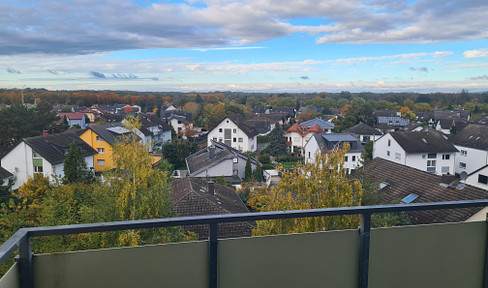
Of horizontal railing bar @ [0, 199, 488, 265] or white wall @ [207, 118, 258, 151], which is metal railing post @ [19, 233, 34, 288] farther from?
white wall @ [207, 118, 258, 151]

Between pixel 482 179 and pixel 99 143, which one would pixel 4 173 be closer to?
pixel 99 143

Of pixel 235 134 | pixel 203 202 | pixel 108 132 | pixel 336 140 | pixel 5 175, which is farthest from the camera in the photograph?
pixel 235 134

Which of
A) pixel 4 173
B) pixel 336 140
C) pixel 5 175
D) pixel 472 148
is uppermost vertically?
pixel 336 140

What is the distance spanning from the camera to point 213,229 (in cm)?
211

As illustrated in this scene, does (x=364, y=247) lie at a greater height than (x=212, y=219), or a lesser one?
lesser

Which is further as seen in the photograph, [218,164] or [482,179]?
[218,164]

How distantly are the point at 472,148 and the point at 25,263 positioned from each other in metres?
40.1

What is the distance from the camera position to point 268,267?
2.20 m

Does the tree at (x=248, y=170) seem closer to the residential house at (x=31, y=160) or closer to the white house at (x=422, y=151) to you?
the residential house at (x=31, y=160)

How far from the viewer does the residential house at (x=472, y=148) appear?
3359 centimetres

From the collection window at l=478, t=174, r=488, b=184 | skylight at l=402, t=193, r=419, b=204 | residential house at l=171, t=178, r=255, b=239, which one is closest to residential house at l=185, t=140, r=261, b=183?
residential house at l=171, t=178, r=255, b=239

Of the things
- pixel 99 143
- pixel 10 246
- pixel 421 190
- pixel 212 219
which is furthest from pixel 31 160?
pixel 212 219

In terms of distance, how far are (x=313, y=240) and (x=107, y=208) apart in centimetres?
853

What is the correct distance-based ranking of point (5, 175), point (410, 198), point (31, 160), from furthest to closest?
point (31, 160)
point (5, 175)
point (410, 198)
